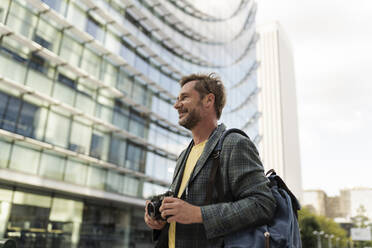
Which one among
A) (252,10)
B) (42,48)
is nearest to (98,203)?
(42,48)

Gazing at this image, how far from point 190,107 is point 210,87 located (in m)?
0.22

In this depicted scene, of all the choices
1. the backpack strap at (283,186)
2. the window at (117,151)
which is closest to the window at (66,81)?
the window at (117,151)

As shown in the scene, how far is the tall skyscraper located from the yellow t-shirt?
73.8 m

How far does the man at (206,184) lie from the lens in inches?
61.0

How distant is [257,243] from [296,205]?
36 centimetres

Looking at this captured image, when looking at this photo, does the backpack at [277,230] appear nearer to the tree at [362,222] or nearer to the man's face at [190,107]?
the man's face at [190,107]

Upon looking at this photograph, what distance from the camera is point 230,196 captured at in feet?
5.61

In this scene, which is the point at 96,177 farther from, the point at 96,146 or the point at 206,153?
the point at 206,153

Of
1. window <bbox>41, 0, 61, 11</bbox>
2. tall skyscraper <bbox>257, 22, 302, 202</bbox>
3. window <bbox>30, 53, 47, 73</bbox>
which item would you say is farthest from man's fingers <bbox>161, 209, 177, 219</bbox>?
tall skyscraper <bbox>257, 22, 302, 202</bbox>

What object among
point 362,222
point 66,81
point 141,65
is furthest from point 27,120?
point 362,222

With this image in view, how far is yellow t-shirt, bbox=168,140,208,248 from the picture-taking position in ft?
6.16

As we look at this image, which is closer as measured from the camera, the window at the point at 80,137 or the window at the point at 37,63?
the window at the point at 37,63

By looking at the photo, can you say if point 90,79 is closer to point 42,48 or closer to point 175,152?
point 42,48

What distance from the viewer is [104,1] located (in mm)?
20672
